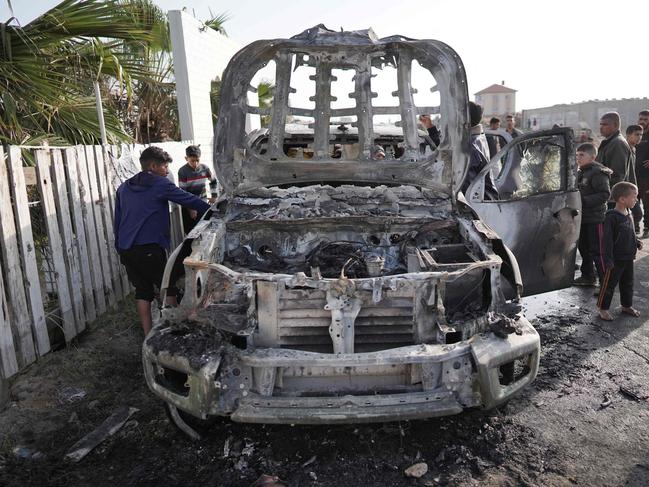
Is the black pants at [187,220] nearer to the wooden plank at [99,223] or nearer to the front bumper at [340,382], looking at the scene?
the wooden plank at [99,223]

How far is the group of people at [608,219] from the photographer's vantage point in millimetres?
4586

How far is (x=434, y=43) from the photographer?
12.6 ft

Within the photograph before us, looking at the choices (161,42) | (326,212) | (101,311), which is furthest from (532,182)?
(161,42)

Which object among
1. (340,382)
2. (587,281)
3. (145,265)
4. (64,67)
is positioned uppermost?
(64,67)

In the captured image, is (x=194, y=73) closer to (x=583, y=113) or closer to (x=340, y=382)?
(x=340, y=382)

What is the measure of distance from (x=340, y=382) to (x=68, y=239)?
10.1ft

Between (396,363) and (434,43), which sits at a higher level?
(434,43)

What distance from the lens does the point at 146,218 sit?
13.6 ft

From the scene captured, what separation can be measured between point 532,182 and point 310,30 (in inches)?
96.7

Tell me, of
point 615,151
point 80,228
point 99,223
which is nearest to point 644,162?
point 615,151

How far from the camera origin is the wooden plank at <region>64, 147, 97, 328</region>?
453 centimetres

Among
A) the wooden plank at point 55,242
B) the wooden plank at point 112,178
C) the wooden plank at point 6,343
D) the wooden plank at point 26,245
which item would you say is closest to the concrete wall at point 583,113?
the wooden plank at point 112,178

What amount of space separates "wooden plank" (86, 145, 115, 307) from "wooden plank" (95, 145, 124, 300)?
60 millimetres

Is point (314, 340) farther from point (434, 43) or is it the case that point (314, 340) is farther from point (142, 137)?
point (142, 137)
